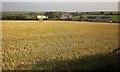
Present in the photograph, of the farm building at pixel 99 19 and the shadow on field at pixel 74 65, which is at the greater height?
the shadow on field at pixel 74 65

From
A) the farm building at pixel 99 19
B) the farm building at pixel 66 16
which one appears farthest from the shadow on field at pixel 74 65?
the farm building at pixel 66 16

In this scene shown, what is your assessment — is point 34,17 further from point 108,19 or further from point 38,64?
point 38,64

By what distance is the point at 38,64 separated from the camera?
9.55 metres

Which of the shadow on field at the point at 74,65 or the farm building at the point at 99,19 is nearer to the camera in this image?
the shadow on field at the point at 74,65

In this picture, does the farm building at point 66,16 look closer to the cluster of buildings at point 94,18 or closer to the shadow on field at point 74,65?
the cluster of buildings at point 94,18

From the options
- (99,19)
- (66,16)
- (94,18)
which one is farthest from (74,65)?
(66,16)

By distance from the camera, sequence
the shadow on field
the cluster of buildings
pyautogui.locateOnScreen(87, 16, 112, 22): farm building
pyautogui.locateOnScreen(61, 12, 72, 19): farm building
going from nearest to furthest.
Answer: the shadow on field → pyautogui.locateOnScreen(87, 16, 112, 22): farm building → the cluster of buildings → pyautogui.locateOnScreen(61, 12, 72, 19): farm building

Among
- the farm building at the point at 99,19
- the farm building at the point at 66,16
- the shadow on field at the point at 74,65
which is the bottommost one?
the farm building at the point at 99,19

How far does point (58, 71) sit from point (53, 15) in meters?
80.3

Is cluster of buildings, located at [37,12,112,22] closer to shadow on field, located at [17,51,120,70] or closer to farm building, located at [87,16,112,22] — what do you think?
farm building, located at [87,16,112,22]

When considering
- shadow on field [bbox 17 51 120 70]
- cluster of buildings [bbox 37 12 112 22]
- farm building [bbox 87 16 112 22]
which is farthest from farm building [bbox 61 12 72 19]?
shadow on field [bbox 17 51 120 70]

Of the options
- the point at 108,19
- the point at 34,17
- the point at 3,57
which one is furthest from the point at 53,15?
the point at 3,57

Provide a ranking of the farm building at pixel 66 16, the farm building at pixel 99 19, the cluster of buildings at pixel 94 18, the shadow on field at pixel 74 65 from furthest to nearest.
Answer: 1. the farm building at pixel 66 16
2. the cluster of buildings at pixel 94 18
3. the farm building at pixel 99 19
4. the shadow on field at pixel 74 65

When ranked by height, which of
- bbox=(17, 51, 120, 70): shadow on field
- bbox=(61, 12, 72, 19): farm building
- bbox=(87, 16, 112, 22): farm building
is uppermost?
bbox=(17, 51, 120, 70): shadow on field
